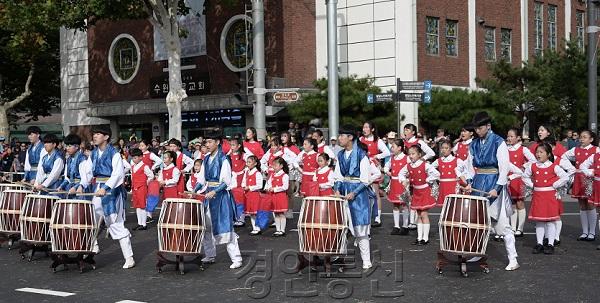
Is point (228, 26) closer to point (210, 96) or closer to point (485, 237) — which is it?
point (210, 96)

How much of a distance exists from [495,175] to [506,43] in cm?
2674

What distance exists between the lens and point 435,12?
103ft

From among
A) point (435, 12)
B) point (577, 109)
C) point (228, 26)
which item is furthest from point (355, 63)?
point (577, 109)

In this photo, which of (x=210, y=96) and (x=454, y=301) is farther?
(x=210, y=96)

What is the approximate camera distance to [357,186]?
32.1 ft

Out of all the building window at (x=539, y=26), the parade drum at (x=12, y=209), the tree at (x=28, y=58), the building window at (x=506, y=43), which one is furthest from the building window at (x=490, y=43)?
the parade drum at (x=12, y=209)

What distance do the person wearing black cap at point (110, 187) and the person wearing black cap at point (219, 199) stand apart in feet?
3.47

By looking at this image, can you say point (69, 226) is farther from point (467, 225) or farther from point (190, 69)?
point (190, 69)

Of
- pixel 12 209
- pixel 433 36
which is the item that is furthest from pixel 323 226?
pixel 433 36

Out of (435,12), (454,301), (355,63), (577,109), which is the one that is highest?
(435,12)

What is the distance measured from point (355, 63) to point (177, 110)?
8.97 m

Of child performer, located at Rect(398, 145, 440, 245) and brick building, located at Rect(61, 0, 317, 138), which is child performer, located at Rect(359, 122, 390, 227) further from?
brick building, located at Rect(61, 0, 317, 138)

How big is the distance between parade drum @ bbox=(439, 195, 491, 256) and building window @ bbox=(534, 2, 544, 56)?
1148 inches

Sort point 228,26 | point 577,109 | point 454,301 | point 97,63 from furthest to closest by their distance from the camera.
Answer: point 97,63
point 228,26
point 577,109
point 454,301
